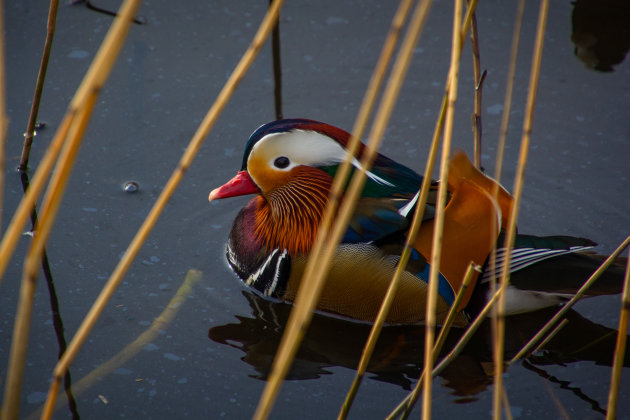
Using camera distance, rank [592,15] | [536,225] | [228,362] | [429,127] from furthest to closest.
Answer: [592,15]
[429,127]
[536,225]
[228,362]

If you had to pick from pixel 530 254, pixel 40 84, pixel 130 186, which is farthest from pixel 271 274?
pixel 40 84

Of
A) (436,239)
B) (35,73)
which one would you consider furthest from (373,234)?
(35,73)

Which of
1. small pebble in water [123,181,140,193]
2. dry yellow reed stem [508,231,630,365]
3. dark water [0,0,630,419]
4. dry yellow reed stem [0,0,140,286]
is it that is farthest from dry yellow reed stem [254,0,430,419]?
small pebble in water [123,181,140,193]

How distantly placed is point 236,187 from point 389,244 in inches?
21.8

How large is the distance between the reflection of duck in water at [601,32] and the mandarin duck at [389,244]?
4.84ft

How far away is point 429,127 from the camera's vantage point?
10.1 ft

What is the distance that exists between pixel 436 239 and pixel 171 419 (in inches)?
43.9

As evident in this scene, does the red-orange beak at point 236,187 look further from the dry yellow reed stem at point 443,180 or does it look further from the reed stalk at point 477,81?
the dry yellow reed stem at point 443,180

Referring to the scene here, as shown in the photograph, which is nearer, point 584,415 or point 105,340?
point 584,415

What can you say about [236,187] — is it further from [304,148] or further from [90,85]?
[90,85]

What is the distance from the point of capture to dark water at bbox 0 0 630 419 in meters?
2.09

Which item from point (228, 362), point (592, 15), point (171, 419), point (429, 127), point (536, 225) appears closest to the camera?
point (171, 419)

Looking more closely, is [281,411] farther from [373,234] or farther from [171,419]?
[373,234]

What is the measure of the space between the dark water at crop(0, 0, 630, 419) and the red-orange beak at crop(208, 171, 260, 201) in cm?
30
